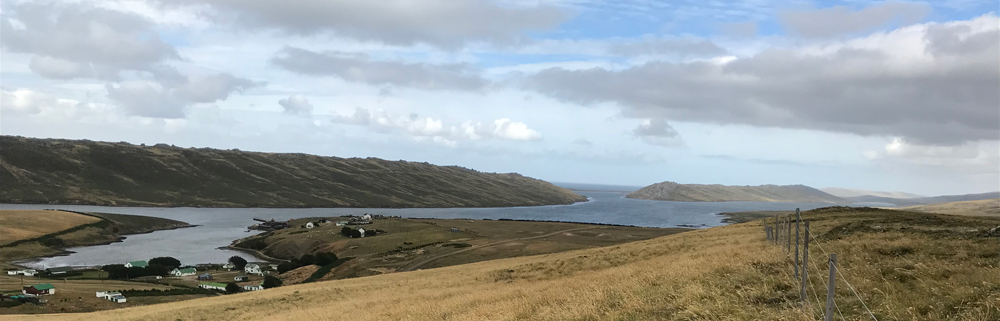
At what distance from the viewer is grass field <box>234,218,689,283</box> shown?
246ft

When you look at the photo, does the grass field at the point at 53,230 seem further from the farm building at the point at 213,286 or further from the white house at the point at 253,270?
the farm building at the point at 213,286

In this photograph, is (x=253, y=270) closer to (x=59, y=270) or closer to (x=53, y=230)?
(x=59, y=270)

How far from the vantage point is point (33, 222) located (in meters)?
132

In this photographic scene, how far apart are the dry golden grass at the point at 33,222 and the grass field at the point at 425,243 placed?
143 ft

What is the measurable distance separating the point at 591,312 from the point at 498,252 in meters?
65.0

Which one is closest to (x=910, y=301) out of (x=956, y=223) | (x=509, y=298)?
(x=509, y=298)

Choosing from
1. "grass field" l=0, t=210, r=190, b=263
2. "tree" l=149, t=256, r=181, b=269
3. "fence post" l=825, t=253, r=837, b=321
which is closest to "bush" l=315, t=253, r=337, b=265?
"tree" l=149, t=256, r=181, b=269

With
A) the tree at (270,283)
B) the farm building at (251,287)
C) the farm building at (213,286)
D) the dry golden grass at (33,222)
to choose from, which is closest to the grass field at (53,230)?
the dry golden grass at (33,222)

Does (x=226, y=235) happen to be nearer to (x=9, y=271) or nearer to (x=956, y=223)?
(x=9, y=271)

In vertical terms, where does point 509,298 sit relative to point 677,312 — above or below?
below

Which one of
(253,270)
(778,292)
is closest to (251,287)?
(253,270)

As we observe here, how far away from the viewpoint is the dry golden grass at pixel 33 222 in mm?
120188

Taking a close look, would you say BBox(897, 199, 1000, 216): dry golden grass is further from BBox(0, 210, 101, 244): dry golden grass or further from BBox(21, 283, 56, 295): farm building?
BBox(0, 210, 101, 244): dry golden grass

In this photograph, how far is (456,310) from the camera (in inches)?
781
